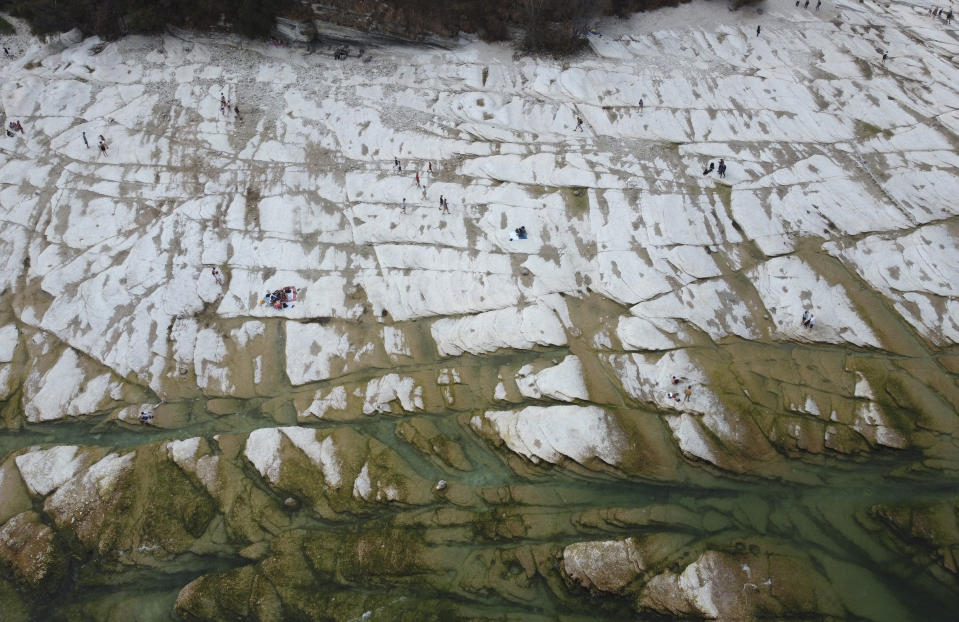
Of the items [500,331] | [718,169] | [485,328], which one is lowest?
[485,328]

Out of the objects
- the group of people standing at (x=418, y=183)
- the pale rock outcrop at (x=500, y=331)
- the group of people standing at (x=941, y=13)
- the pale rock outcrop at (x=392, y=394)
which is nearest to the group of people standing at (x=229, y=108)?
the group of people standing at (x=418, y=183)

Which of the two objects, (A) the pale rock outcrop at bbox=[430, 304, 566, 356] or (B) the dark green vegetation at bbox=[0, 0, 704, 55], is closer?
(A) the pale rock outcrop at bbox=[430, 304, 566, 356]

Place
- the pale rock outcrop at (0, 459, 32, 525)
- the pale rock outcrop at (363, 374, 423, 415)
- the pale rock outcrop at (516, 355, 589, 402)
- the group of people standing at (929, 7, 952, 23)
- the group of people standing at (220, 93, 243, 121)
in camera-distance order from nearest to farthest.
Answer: the pale rock outcrop at (0, 459, 32, 525) → the pale rock outcrop at (516, 355, 589, 402) → the pale rock outcrop at (363, 374, 423, 415) → the group of people standing at (220, 93, 243, 121) → the group of people standing at (929, 7, 952, 23)

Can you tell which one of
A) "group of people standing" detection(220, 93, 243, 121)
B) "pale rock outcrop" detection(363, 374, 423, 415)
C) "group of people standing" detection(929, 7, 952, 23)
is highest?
"group of people standing" detection(929, 7, 952, 23)

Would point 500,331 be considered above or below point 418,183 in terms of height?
below

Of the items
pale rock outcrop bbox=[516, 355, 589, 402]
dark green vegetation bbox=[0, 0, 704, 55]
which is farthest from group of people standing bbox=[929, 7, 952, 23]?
pale rock outcrop bbox=[516, 355, 589, 402]

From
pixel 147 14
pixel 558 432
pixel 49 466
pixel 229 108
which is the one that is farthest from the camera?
pixel 147 14

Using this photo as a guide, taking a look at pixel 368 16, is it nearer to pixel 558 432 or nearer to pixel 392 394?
pixel 392 394

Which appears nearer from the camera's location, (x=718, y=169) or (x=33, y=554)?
(x=33, y=554)

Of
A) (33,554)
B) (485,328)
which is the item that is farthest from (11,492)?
(485,328)

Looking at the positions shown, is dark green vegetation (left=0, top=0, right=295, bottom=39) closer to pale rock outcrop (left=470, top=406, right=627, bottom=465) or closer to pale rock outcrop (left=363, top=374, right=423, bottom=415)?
pale rock outcrop (left=363, top=374, right=423, bottom=415)

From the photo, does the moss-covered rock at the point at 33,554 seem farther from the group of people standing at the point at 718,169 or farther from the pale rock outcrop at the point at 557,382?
the group of people standing at the point at 718,169

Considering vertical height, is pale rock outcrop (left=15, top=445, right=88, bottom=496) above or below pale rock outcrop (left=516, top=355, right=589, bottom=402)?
below
